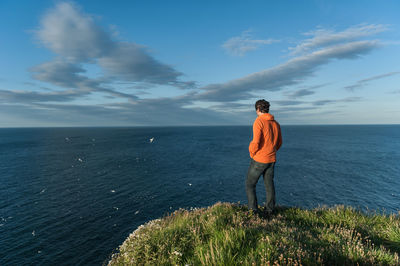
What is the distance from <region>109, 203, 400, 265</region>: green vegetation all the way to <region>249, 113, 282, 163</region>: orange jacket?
2.00 meters

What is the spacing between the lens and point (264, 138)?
18.9 ft

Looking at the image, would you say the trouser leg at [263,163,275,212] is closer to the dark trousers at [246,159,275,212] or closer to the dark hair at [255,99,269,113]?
the dark trousers at [246,159,275,212]

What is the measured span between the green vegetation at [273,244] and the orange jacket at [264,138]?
200 centimetres

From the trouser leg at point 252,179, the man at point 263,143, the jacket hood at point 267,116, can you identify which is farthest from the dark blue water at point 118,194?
the jacket hood at point 267,116

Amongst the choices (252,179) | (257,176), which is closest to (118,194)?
(252,179)

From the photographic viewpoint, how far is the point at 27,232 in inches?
820

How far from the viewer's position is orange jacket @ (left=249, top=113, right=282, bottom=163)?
568 cm

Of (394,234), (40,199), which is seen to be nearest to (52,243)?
→ (40,199)

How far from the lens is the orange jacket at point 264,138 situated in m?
5.68

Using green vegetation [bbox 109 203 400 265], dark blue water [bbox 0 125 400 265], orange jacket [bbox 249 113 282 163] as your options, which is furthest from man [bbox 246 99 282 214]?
dark blue water [bbox 0 125 400 265]

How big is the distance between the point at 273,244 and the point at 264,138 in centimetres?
290

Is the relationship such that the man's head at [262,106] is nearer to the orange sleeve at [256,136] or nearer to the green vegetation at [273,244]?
the orange sleeve at [256,136]

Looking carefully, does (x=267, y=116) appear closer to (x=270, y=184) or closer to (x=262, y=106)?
(x=262, y=106)

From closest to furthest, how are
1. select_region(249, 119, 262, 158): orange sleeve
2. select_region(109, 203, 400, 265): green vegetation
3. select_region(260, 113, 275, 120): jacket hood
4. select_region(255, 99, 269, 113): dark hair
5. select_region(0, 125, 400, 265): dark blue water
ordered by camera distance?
1. select_region(109, 203, 400, 265): green vegetation
2. select_region(249, 119, 262, 158): orange sleeve
3. select_region(260, 113, 275, 120): jacket hood
4. select_region(255, 99, 269, 113): dark hair
5. select_region(0, 125, 400, 265): dark blue water
